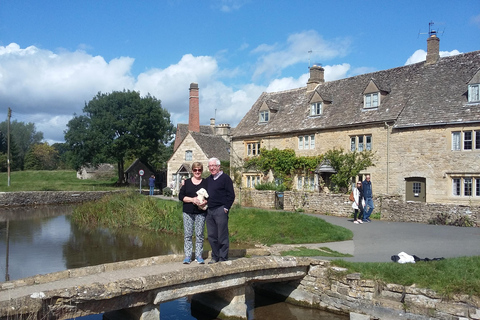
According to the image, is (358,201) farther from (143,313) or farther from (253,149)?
(253,149)

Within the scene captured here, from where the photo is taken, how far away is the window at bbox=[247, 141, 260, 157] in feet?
114

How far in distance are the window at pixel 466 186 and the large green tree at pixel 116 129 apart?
38.5m

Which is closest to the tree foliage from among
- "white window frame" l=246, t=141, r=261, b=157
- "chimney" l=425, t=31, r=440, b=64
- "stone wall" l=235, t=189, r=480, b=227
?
"white window frame" l=246, t=141, r=261, b=157

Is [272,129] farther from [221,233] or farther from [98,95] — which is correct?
[98,95]

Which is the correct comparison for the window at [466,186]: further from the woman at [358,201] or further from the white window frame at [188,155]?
the white window frame at [188,155]

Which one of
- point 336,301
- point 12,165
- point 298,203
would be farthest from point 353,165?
point 12,165

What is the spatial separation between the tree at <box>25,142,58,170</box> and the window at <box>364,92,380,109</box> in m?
69.2

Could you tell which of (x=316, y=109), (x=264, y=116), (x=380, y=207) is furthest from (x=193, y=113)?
(x=380, y=207)

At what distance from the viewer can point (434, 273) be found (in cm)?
959

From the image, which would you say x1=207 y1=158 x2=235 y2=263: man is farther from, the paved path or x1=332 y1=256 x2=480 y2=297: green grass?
the paved path

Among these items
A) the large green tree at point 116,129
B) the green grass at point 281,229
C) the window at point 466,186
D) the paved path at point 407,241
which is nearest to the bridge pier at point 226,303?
the paved path at point 407,241

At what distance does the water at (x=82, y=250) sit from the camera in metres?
10.8

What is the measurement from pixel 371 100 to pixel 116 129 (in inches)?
A: 1357

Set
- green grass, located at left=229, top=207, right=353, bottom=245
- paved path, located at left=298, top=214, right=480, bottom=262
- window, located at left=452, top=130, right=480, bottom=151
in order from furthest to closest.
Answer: window, located at left=452, top=130, right=480, bottom=151 < green grass, located at left=229, top=207, right=353, bottom=245 < paved path, located at left=298, top=214, right=480, bottom=262
